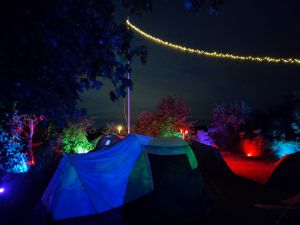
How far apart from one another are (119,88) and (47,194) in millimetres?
4074

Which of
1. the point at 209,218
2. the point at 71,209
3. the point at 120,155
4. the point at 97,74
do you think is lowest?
the point at 209,218

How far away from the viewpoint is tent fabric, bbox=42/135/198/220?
5953mm

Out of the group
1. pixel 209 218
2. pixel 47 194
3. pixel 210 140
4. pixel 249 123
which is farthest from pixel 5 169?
pixel 249 123

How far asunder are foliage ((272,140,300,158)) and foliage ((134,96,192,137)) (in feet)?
20.7

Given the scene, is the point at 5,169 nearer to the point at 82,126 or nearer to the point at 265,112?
the point at 82,126

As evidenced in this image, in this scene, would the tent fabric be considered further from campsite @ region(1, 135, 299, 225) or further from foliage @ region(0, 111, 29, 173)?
foliage @ region(0, 111, 29, 173)

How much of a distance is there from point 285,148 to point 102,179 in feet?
48.3

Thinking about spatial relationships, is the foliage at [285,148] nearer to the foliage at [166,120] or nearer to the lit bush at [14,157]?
the foliage at [166,120]

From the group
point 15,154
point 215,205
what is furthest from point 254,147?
point 15,154

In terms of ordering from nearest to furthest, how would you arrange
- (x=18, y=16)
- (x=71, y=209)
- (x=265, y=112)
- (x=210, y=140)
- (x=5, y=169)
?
(x=18, y=16) < (x=71, y=209) < (x=5, y=169) < (x=210, y=140) < (x=265, y=112)

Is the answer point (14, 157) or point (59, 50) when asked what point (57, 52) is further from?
point (14, 157)

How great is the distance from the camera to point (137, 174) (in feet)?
22.3

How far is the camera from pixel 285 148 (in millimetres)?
17891

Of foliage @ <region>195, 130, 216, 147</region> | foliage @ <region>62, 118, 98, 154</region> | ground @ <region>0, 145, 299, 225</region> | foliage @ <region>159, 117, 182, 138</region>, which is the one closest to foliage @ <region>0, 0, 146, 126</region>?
ground @ <region>0, 145, 299, 225</region>
